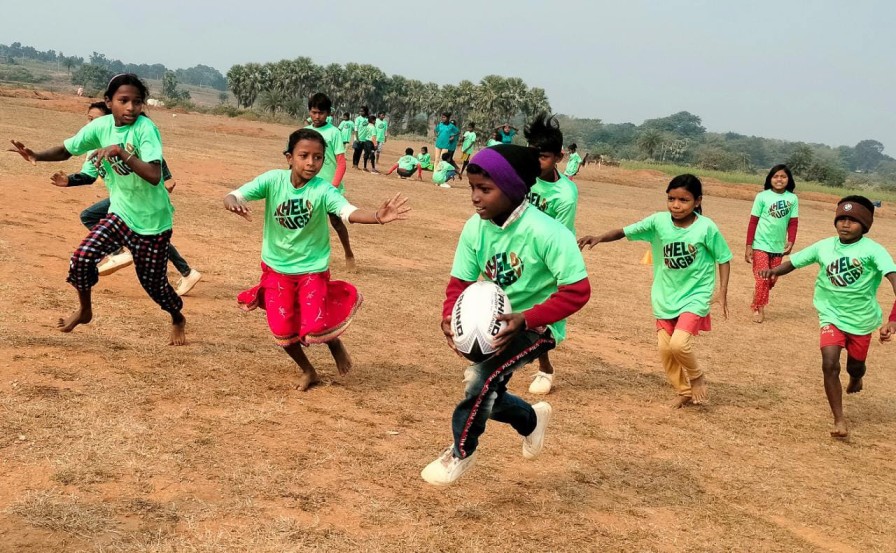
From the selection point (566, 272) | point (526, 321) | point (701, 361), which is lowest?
point (701, 361)

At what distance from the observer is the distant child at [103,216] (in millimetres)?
6711

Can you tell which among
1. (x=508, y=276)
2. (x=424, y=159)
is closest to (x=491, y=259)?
(x=508, y=276)

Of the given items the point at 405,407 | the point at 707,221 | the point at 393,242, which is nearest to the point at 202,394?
the point at 405,407

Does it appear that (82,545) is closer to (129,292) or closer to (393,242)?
(129,292)

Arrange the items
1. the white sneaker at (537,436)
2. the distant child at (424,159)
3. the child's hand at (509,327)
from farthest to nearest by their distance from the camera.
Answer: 1. the distant child at (424,159)
2. the white sneaker at (537,436)
3. the child's hand at (509,327)

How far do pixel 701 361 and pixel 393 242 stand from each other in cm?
652

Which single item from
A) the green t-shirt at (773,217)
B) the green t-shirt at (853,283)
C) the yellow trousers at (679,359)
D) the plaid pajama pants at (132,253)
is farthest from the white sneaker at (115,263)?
the green t-shirt at (773,217)

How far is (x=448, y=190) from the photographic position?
2478 centimetres

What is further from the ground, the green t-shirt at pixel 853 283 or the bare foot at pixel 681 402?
the green t-shirt at pixel 853 283

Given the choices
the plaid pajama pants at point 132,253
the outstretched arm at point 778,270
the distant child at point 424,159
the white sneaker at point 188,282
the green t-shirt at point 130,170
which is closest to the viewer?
the plaid pajama pants at point 132,253

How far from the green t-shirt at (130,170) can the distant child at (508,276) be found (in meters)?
3.02

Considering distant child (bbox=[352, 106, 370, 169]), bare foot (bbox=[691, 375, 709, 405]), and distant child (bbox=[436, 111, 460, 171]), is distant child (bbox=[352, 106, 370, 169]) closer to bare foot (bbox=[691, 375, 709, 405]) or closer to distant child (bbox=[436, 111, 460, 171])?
distant child (bbox=[436, 111, 460, 171])

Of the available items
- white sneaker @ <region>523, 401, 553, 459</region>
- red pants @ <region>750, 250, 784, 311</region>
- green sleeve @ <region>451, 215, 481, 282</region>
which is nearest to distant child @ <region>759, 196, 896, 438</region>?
white sneaker @ <region>523, 401, 553, 459</region>

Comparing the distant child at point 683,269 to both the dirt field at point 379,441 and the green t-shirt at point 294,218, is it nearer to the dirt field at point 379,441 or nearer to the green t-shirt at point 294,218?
the dirt field at point 379,441
